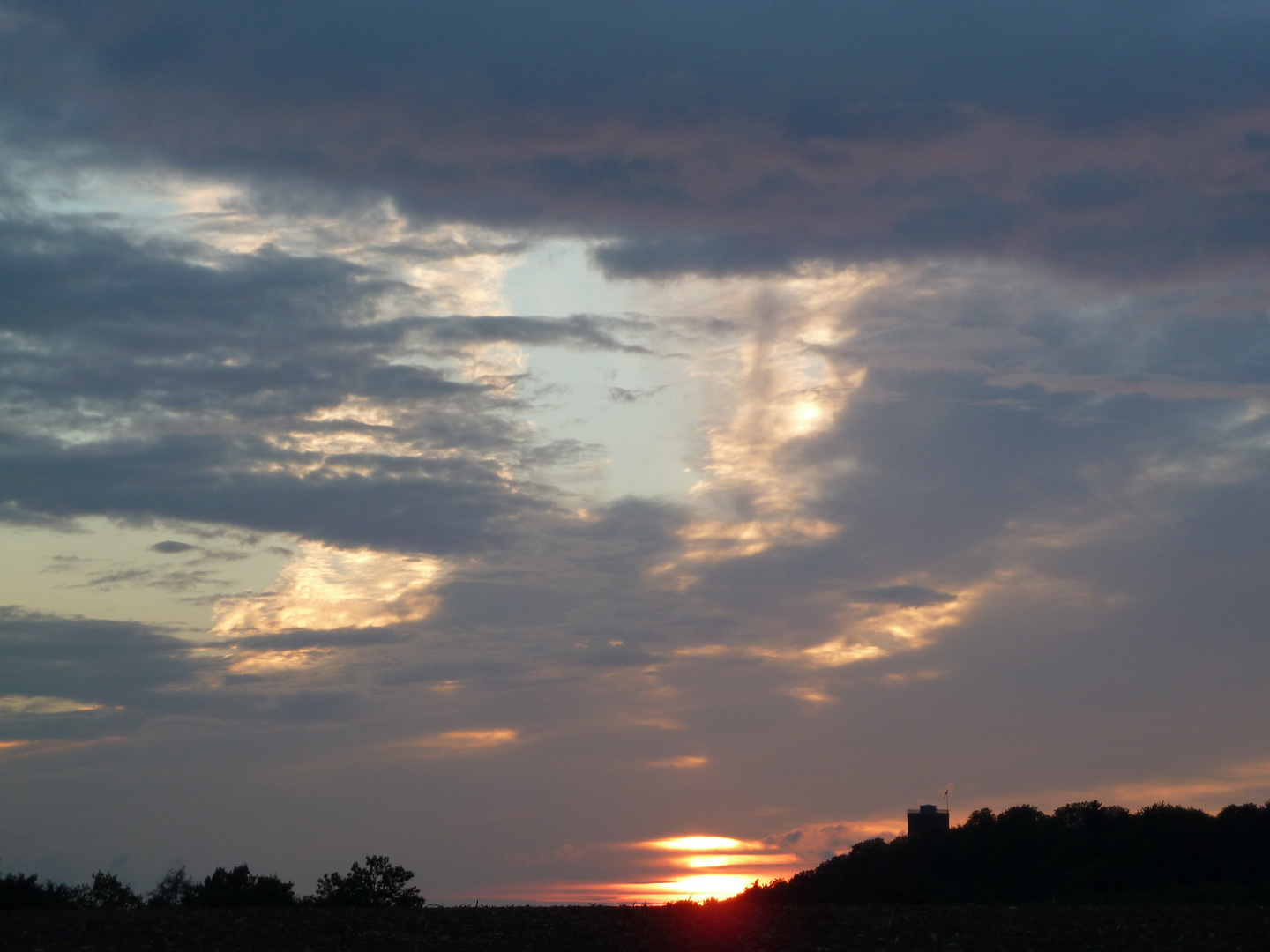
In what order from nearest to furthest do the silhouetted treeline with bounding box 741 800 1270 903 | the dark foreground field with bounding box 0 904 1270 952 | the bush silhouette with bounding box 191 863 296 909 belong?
the dark foreground field with bounding box 0 904 1270 952
the bush silhouette with bounding box 191 863 296 909
the silhouetted treeline with bounding box 741 800 1270 903

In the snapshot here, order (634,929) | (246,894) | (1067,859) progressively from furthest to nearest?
(1067,859)
(246,894)
(634,929)

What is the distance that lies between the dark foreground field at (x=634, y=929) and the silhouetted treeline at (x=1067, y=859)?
21745mm

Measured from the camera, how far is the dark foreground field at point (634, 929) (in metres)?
28.7

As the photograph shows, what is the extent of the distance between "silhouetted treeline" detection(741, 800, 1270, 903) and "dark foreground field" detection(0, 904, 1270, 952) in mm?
21745

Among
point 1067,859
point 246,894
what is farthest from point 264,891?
point 1067,859

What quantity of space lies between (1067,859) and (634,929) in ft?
144

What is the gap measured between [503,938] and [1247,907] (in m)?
21.8

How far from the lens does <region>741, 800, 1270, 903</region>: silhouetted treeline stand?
61.7 m

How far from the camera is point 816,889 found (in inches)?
2603

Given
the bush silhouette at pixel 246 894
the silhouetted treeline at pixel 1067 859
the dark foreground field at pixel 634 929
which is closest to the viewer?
the dark foreground field at pixel 634 929

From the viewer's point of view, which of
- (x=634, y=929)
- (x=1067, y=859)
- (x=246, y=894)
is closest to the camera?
(x=634, y=929)

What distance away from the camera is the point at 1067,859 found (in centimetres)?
6631

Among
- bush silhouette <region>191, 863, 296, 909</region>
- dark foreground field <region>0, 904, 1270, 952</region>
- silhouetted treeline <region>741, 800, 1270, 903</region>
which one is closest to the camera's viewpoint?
dark foreground field <region>0, 904, 1270, 952</region>

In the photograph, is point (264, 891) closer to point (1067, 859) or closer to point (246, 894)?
point (246, 894)
